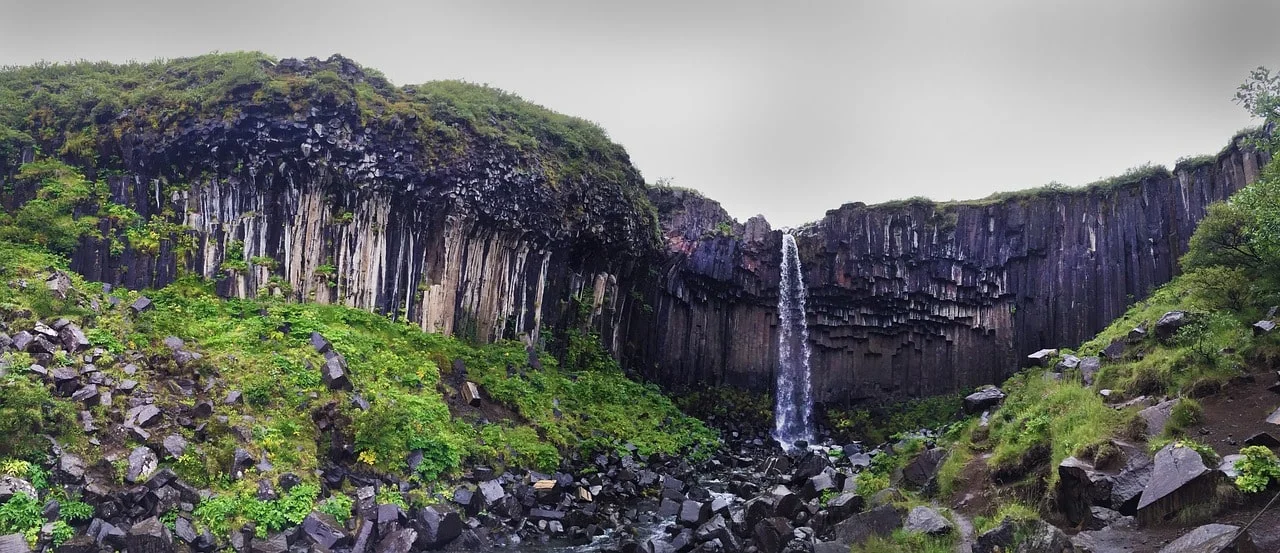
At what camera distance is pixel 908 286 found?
33531 mm

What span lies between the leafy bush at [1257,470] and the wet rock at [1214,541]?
1.07 metres

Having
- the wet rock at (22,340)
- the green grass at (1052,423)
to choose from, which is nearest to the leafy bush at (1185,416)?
the green grass at (1052,423)

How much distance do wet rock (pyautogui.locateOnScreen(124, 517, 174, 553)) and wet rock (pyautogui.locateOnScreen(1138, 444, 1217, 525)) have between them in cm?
1429

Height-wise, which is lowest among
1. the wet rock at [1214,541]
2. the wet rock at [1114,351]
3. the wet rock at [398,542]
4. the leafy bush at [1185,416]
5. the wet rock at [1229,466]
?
the wet rock at [398,542]

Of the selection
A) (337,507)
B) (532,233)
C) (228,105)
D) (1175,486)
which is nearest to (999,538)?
(1175,486)

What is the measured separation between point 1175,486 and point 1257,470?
35.4 inches

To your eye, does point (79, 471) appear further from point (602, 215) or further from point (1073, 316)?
point (1073, 316)

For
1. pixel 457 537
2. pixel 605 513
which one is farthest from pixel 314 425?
pixel 605 513

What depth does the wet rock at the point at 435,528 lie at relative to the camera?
46.2 feet

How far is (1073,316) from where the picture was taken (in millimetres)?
30547

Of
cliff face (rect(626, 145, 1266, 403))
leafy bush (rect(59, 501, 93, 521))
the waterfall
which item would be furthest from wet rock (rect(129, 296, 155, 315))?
the waterfall

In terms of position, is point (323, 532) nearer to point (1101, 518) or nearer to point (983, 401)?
point (1101, 518)

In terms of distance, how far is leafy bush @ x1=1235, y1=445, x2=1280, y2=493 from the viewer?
29.6 feet

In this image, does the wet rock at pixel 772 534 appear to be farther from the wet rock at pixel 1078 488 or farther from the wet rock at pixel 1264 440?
→ the wet rock at pixel 1264 440
